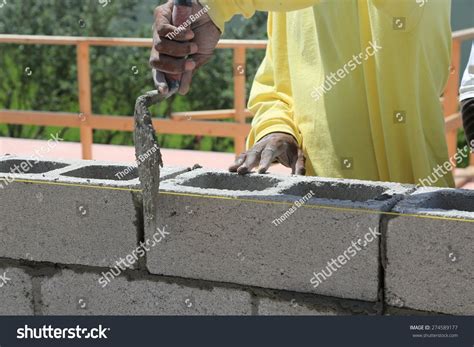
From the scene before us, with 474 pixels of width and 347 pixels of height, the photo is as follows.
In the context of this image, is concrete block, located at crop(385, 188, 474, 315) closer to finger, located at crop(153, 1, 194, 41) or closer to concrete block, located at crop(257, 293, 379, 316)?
concrete block, located at crop(257, 293, 379, 316)

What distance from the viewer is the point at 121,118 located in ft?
26.8

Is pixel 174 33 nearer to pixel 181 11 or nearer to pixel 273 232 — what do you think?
pixel 181 11

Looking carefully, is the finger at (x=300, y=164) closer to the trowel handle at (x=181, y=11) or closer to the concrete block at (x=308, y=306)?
the concrete block at (x=308, y=306)

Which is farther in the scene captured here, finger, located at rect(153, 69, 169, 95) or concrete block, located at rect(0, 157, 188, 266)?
concrete block, located at rect(0, 157, 188, 266)

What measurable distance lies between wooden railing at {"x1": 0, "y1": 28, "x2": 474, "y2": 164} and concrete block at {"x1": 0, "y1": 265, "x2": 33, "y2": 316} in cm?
427

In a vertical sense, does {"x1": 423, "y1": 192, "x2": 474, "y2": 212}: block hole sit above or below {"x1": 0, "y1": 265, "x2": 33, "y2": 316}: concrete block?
above

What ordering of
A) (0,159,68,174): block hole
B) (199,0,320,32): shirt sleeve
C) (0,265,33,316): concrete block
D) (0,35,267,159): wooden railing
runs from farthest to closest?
(0,35,267,159): wooden railing, (0,159,68,174): block hole, (0,265,33,316): concrete block, (199,0,320,32): shirt sleeve

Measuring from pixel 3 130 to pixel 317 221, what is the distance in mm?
9835

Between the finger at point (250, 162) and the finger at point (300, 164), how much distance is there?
0.60ft

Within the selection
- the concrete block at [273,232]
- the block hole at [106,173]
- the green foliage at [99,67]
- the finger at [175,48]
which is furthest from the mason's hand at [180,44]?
the green foliage at [99,67]

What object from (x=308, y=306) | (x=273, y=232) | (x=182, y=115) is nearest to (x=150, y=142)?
(x=273, y=232)

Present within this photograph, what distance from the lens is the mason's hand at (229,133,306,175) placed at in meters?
3.05

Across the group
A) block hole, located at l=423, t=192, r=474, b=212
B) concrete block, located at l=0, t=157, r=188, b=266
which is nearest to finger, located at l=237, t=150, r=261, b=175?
concrete block, located at l=0, t=157, r=188, b=266

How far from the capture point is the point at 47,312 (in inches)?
123
